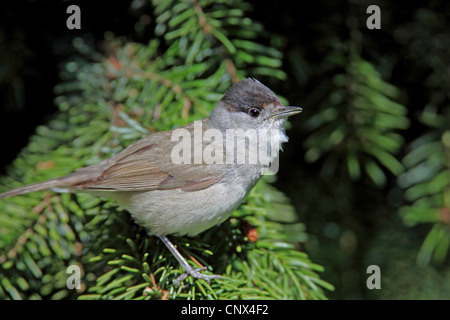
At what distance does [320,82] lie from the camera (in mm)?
2689

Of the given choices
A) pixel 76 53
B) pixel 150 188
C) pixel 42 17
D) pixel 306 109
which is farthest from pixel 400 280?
pixel 42 17

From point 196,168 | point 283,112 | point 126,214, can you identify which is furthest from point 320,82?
point 126,214

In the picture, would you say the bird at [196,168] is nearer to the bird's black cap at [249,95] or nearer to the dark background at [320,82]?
the bird's black cap at [249,95]

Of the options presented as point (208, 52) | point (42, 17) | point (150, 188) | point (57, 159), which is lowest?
point (150, 188)

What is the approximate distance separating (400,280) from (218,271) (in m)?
1.18

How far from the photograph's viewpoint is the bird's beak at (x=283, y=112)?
2.23 metres

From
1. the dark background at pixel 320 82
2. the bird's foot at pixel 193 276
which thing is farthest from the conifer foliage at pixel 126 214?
the dark background at pixel 320 82

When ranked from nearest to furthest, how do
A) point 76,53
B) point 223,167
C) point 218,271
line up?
point 218,271 < point 223,167 < point 76,53

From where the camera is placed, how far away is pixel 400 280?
2.69 m

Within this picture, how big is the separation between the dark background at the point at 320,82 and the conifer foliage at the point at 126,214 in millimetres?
161

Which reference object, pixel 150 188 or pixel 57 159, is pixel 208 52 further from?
pixel 57 159

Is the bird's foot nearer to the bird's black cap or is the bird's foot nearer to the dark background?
the bird's black cap

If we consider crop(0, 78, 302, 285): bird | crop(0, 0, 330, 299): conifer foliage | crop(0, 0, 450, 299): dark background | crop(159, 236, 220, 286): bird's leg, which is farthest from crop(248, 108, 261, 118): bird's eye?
crop(159, 236, 220, 286): bird's leg

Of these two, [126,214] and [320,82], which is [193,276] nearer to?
[126,214]
